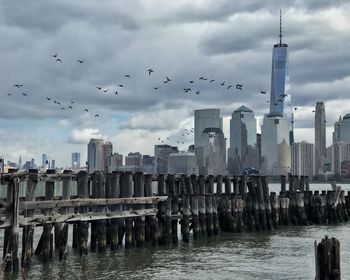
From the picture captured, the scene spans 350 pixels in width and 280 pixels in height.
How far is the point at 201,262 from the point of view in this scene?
1041 inches

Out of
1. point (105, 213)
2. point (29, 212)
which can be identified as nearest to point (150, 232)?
point (105, 213)

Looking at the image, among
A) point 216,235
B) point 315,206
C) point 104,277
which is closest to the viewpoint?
point 104,277

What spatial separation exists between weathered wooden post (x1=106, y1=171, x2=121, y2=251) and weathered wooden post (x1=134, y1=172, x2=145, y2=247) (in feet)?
4.11

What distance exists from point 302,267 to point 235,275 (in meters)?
3.89

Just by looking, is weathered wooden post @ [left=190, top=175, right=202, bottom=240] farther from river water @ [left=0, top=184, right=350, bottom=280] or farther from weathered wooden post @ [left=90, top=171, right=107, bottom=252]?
weathered wooden post @ [left=90, top=171, right=107, bottom=252]

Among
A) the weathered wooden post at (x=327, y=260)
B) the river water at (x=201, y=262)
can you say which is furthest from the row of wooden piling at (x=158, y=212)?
the weathered wooden post at (x=327, y=260)

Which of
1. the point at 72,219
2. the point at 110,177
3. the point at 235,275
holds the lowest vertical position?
the point at 235,275

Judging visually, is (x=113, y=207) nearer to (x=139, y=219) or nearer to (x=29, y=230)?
(x=139, y=219)

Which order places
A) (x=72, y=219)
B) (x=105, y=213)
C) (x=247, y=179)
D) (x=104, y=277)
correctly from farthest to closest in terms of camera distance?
(x=247, y=179)
(x=105, y=213)
(x=72, y=219)
(x=104, y=277)

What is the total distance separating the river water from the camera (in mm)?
23328

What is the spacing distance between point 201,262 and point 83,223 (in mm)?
5797

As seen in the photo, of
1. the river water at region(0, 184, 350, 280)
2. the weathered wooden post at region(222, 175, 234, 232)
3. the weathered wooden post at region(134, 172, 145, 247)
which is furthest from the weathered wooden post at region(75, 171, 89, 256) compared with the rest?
the weathered wooden post at region(222, 175, 234, 232)

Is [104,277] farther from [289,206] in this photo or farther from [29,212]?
[289,206]

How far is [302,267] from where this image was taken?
84.5ft
